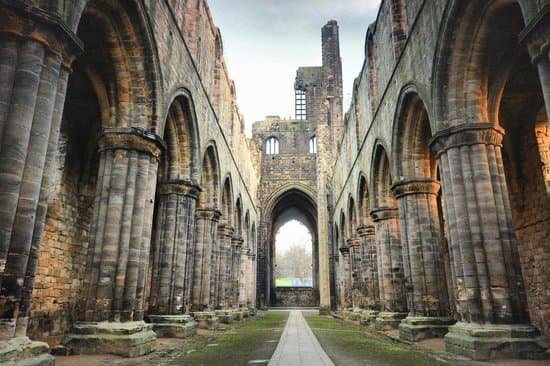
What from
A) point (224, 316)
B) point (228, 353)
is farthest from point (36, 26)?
point (224, 316)

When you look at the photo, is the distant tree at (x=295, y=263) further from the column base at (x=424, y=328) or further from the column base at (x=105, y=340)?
the column base at (x=105, y=340)

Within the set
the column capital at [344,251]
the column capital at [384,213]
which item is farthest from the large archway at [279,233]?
the column capital at [384,213]

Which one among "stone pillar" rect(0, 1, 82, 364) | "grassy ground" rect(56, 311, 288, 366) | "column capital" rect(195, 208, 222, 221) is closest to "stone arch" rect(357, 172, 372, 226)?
"column capital" rect(195, 208, 222, 221)

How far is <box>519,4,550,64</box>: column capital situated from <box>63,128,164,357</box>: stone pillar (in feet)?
21.2

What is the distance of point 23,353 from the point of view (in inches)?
165

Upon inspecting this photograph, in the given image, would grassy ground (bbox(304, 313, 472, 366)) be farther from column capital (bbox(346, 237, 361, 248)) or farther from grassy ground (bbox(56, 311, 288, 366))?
column capital (bbox(346, 237, 361, 248))

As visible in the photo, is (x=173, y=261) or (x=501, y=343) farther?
(x=173, y=261)

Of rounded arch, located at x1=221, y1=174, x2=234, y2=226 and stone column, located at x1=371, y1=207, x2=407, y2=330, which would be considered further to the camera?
rounded arch, located at x1=221, y1=174, x2=234, y2=226

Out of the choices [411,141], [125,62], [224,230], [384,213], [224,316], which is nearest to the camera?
[125,62]

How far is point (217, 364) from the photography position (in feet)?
19.8

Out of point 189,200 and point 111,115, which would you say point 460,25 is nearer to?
point 111,115

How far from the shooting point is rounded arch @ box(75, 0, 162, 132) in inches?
296

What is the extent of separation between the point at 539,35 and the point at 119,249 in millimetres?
7195

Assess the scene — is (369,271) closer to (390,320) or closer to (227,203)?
(390,320)
